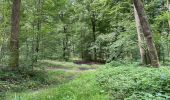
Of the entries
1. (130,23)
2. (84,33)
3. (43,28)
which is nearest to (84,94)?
(43,28)

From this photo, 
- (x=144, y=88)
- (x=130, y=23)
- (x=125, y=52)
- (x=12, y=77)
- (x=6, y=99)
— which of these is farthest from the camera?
(x=125, y=52)

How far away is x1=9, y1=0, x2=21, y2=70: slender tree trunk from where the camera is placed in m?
11.6

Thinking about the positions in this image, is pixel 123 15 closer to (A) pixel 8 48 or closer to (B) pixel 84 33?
(A) pixel 8 48

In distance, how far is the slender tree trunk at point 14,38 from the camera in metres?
11.6

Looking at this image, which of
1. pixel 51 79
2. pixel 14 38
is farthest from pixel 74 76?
pixel 14 38

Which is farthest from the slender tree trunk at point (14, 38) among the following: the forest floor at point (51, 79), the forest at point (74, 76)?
the forest floor at point (51, 79)

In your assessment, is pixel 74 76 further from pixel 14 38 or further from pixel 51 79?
pixel 14 38

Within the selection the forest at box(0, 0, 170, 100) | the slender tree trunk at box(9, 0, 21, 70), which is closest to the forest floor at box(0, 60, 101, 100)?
the forest at box(0, 0, 170, 100)

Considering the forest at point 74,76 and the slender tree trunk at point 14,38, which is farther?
the slender tree trunk at point 14,38

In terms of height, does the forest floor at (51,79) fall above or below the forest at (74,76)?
below

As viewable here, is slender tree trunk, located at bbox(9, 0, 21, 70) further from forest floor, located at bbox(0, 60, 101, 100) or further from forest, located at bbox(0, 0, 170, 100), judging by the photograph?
forest floor, located at bbox(0, 60, 101, 100)

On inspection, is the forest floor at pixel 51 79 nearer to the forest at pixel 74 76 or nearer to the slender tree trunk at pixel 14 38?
the forest at pixel 74 76

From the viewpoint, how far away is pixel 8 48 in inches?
469

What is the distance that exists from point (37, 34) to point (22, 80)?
107 inches
